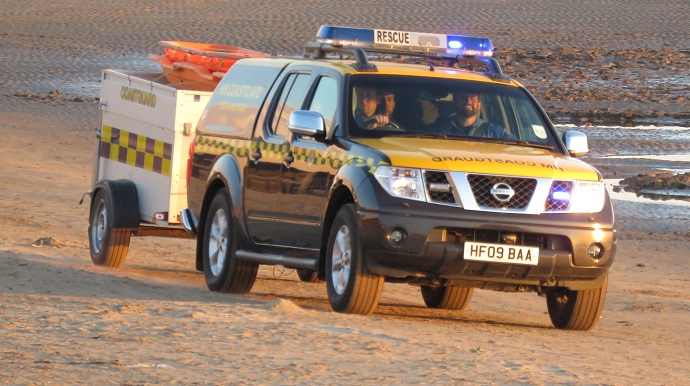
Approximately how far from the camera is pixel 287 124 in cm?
929

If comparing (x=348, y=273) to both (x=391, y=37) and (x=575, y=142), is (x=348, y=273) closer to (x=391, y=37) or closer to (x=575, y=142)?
(x=575, y=142)

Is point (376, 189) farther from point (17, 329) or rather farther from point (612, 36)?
point (612, 36)

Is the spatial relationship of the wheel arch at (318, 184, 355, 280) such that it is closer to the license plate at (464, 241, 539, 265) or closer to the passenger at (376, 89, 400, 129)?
the passenger at (376, 89, 400, 129)

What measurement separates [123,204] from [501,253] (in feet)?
13.5

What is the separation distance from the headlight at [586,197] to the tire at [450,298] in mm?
1951

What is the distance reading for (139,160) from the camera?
1130cm

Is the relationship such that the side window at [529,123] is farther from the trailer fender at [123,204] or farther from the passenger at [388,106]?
the trailer fender at [123,204]

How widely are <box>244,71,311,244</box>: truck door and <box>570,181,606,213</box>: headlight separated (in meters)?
1.94

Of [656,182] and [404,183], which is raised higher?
[656,182]

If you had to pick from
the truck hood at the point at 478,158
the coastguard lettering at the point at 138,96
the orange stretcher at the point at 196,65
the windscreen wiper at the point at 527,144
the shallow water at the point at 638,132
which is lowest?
the truck hood at the point at 478,158

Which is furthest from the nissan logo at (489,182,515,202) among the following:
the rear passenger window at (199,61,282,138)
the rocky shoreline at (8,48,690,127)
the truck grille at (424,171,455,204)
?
the rocky shoreline at (8,48,690,127)

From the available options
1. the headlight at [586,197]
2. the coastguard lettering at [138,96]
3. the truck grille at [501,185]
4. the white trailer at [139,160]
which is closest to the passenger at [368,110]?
the truck grille at [501,185]

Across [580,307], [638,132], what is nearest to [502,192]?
[580,307]

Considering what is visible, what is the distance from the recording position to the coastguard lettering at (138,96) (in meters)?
11.0
